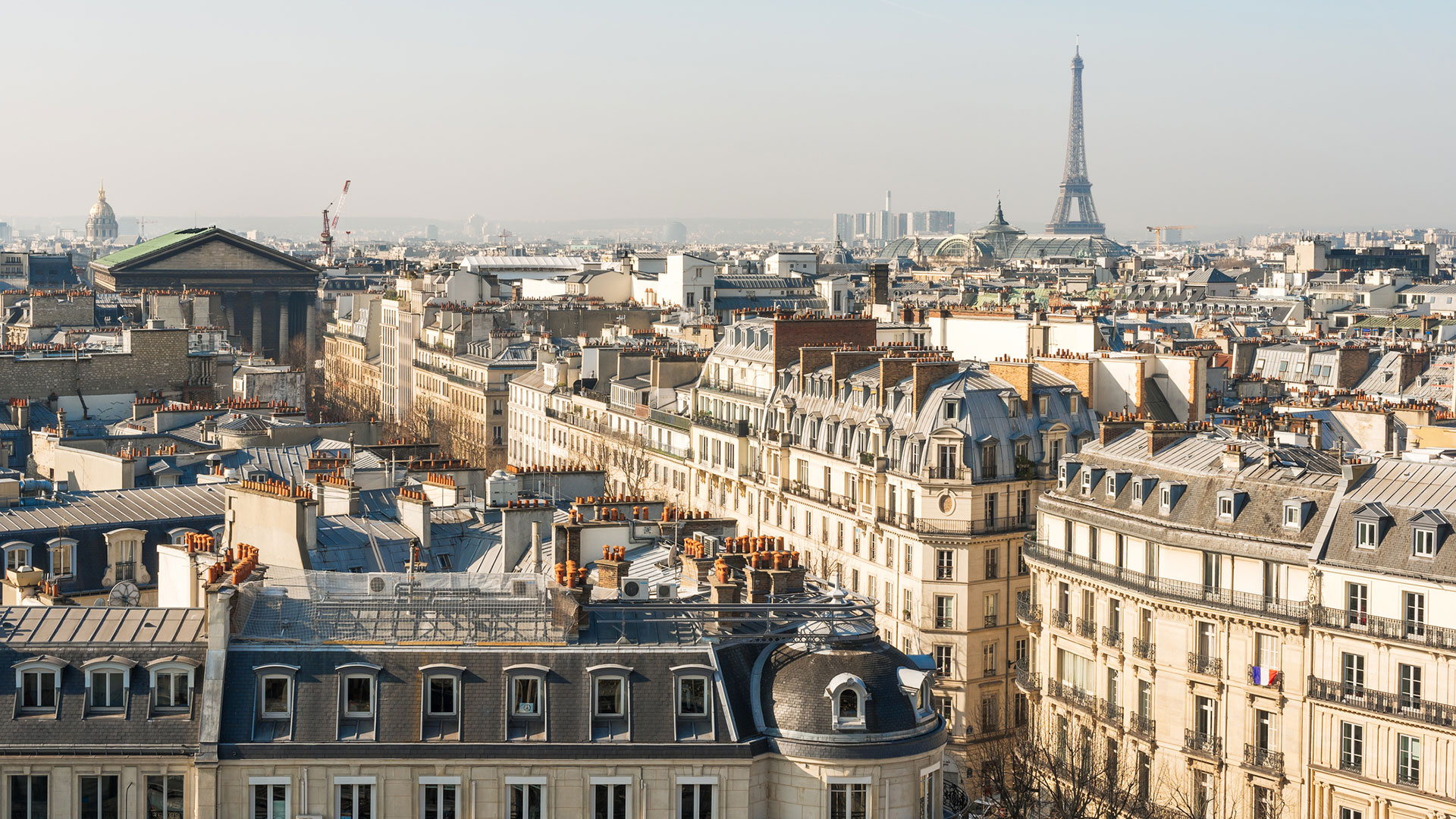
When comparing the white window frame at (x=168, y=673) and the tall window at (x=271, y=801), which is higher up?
the white window frame at (x=168, y=673)

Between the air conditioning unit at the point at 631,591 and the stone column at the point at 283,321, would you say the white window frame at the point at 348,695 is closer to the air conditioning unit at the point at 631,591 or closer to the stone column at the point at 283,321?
the air conditioning unit at the point at 631,591

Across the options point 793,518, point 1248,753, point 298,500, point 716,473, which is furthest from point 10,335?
point 1248,753

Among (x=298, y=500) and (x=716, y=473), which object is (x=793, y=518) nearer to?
(x=716, y=473)

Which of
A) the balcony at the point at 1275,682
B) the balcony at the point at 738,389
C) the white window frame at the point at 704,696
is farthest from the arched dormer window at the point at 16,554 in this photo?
the balcony at the point at 738,389

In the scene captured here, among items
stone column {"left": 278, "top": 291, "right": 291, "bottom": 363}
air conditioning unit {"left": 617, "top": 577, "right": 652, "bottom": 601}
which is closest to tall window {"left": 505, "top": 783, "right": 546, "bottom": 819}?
air conditioning unit {"left": 617, "top": 577, "right": 652, "bottom": 601}

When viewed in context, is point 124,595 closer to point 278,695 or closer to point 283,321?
point 278,695

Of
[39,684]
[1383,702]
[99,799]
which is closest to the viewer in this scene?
[99,799]

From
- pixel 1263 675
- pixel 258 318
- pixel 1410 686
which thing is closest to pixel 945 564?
pixel 1263 675
